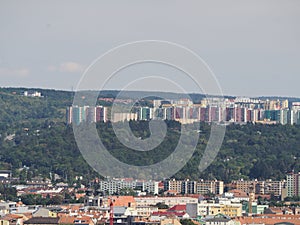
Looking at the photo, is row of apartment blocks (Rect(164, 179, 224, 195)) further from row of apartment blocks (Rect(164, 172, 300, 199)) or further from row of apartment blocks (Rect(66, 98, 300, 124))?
row of apartment blocks (Rect(66, 98, 300, 124))

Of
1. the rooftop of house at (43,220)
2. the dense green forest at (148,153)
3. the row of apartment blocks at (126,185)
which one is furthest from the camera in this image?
the dense green forest at (148,153)

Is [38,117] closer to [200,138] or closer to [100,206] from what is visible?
[200,138]

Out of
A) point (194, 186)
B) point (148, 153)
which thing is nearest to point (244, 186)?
point (194, 186)

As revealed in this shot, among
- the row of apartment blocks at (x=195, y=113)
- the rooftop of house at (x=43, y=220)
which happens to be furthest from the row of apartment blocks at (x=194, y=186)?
the rooftop of house at (x=43, y=220)

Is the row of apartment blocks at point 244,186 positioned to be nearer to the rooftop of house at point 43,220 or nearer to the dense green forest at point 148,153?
the dense green forest at point 148,153

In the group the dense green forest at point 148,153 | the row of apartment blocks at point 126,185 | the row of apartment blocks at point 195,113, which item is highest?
the row of apartment blocks at point 195,113

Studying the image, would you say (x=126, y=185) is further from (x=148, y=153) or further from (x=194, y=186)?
(x=148, y=153)

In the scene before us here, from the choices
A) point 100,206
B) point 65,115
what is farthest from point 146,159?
point 65,115
